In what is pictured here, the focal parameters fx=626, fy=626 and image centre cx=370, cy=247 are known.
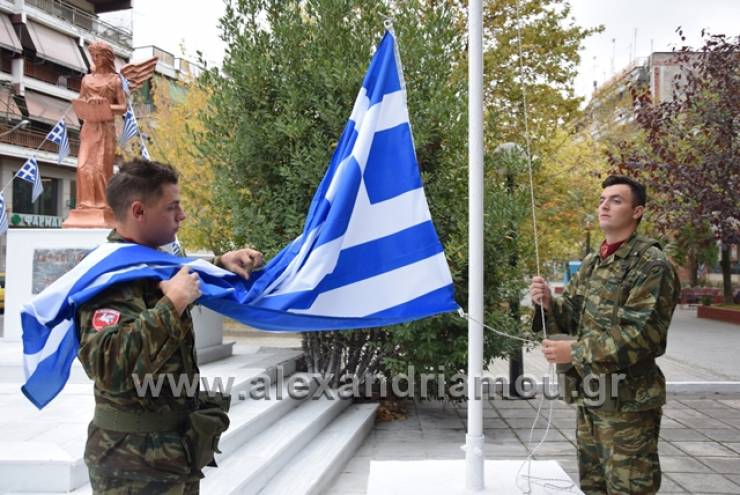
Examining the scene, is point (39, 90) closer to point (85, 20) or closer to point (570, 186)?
point (85, 20)

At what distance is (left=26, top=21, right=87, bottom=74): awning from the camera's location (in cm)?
3112

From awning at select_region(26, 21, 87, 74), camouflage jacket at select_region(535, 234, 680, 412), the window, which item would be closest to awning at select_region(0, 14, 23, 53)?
awning at select_region(26, 21, 87, 74)

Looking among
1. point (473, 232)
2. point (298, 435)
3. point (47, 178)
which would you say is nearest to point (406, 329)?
point (298, 435)

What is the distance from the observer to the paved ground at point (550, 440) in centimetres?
518

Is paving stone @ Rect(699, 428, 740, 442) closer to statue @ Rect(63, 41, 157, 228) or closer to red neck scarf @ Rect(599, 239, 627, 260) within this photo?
Result: red neck scarf @ Rect(599, 239, 627, 260)

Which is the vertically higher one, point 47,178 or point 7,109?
point 7,109

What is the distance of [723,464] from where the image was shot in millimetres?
5516

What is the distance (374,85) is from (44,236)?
6.29m

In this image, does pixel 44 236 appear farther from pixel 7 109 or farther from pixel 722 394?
Answer: pixel 7 109

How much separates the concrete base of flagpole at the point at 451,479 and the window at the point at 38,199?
31493 mm

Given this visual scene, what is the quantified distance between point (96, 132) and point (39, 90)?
87.6 feet

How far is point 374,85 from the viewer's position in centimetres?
350

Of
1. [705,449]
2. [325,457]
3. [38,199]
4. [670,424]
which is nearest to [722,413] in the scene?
[670,424]

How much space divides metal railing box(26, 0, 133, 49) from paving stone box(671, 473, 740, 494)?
35768 mm
